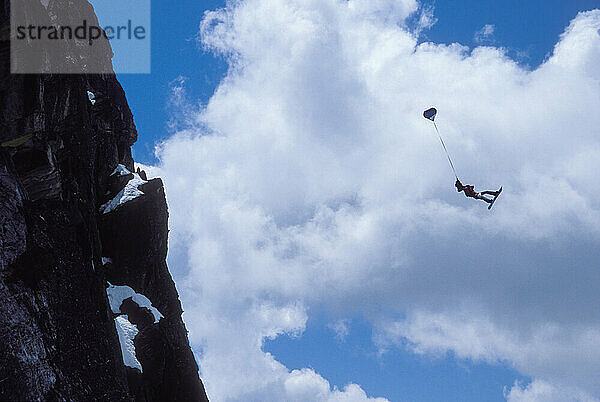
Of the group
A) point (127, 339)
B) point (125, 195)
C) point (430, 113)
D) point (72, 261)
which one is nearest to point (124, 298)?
point (127, 339)

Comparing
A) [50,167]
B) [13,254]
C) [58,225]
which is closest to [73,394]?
[13,254]

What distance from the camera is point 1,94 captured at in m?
18.9

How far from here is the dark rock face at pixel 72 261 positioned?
49.5ft

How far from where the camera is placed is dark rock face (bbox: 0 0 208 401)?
49.5ft

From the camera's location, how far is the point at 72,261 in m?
19.7

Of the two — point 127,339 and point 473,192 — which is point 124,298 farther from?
point 473,192

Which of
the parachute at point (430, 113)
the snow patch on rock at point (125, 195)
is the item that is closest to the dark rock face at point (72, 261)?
the snow patch on rock at point (125, 195)

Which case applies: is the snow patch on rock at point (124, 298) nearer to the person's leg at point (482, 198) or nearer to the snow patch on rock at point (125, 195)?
the snow patch on rock at point (125, 195)

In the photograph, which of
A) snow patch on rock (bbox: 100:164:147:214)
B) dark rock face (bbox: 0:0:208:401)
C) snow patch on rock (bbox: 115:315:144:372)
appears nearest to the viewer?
dark rock face (bbox: 0:0:208:401)

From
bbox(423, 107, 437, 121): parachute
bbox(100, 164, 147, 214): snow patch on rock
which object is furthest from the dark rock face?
bbox(423, 107, 437, 121): parachute

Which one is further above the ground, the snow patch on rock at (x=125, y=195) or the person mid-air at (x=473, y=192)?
the snow patch on rock at (x=125, y=195)

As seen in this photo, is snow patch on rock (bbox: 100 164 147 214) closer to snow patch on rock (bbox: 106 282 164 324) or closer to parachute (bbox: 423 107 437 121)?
snow patch on rock (bbox: 106 282 164 324)

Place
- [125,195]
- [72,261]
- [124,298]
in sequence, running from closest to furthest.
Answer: [72,261] < [124,298] < [125,195]

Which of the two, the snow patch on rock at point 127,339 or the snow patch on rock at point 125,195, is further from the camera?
the snow patch on rock at point 125,195
